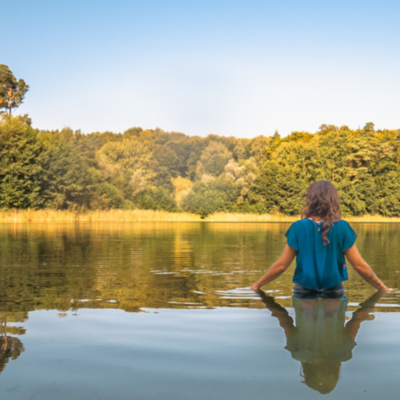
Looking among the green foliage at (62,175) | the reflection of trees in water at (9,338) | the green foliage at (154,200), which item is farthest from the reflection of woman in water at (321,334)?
the green foliage at (154,200)

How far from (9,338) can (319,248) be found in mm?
2685

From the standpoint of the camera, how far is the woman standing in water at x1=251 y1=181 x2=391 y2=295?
14.8 ft

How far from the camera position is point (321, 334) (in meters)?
4.29

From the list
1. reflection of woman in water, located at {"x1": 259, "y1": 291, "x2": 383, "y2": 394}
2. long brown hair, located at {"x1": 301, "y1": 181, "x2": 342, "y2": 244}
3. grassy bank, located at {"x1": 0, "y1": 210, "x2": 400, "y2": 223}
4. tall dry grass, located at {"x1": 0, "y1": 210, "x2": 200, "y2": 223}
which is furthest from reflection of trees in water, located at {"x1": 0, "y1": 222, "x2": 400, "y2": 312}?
grassy bank, located at {"x1": 0, "y1": 210, "x2": 400, "y2": 223}

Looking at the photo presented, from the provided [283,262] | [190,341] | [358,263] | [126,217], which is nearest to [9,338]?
[190,341]

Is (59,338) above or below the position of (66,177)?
below

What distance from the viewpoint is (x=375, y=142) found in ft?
207

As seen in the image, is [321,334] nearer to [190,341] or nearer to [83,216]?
[190,341]

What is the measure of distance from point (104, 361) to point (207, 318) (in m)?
1.82

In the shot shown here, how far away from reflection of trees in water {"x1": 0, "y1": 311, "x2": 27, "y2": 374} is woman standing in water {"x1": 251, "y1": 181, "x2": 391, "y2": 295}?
94.0 inches

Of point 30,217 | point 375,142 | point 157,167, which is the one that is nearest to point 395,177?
point 375,142

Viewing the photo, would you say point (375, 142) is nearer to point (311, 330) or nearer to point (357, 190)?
point (357, 190)

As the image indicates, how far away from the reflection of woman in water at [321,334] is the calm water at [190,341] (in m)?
0.01

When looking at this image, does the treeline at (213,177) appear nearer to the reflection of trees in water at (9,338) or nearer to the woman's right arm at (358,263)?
the reflection of trees in water at (9,338)
